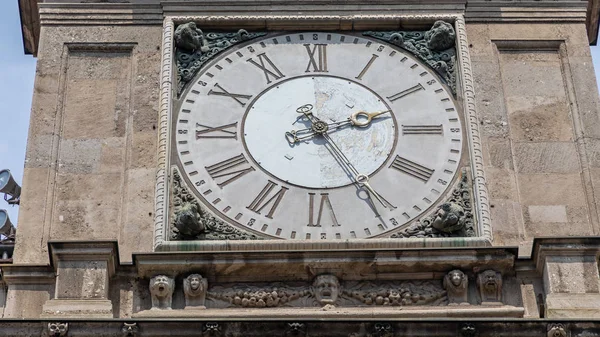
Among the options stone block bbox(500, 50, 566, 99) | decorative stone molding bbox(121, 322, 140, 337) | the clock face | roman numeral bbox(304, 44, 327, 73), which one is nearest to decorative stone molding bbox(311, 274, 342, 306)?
the clock face

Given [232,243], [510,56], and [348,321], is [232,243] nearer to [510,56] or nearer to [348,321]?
[348,321]

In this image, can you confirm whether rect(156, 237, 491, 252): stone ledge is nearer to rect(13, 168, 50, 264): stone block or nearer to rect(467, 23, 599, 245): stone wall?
rect(467, 23, 599, 245): stone wall

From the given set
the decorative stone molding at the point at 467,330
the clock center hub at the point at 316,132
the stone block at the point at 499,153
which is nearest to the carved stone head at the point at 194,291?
the clock center hub at the point at 316,132

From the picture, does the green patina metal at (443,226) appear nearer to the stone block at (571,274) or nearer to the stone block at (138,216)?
the stone block at (571,274)

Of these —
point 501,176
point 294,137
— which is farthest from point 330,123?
point 501,176

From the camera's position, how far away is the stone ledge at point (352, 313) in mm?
19281

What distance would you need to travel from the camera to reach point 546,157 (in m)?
20.9

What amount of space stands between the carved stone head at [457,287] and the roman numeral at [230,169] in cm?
244

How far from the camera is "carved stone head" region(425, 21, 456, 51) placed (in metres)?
21.7

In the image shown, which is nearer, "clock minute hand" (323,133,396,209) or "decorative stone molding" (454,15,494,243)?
"decorative stone molding" (454,15,494,243)

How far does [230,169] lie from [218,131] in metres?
0.51

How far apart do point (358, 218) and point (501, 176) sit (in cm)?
159

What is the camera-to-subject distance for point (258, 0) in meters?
22.2

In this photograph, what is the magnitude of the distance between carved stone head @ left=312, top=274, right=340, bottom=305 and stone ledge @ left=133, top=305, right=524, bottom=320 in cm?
11
